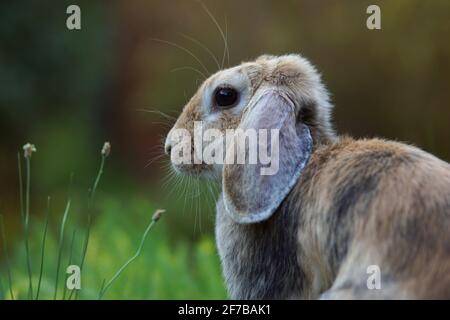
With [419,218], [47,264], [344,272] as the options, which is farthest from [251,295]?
[47,264]

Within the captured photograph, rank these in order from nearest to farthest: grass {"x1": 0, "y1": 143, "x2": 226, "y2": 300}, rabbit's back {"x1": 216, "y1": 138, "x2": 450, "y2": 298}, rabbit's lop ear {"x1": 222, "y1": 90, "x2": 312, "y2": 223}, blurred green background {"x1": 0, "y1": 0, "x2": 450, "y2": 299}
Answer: rabbit's back {"x1": 216, "y1": 138, "x2": 450, "y2": 298} → rabbit's lop ear {"x1": 222, "y1": 90, "x2": 312, "y2": 223} → grass {"x1": 0, "y1": 143, "x2": 226, "y2": 300} → blurred green background {"x1": 0, "y1": 0, "x2": 450, "y2": 299}

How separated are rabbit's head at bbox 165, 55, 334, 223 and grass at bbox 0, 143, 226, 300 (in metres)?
1.02

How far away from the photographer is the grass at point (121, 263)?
17.8 feet

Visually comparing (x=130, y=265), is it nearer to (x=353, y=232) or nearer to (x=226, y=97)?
(x=226, y=97)

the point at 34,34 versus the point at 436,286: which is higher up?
the point at 34,34

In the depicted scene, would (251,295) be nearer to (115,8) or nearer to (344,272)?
(344,272)

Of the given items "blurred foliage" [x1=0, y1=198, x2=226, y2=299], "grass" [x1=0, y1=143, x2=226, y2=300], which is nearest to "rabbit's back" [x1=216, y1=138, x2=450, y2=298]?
"grass" [x1=0, y1=143, x2=226, y2=300]

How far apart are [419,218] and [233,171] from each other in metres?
0.82

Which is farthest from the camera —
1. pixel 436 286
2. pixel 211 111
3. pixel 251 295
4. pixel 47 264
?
pixel 47 264

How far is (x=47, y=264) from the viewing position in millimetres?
6449

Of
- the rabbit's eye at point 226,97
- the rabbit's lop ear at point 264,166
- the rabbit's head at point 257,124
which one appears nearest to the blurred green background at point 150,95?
the rabbit's head at point 257,124

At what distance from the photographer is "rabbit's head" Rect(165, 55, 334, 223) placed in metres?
3.63

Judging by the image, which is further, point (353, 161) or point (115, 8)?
point (115, 8)

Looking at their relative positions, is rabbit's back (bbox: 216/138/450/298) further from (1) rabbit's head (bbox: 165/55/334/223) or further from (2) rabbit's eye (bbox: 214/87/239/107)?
(2) rabbit's eye (bbox: 214/87/239/107)
